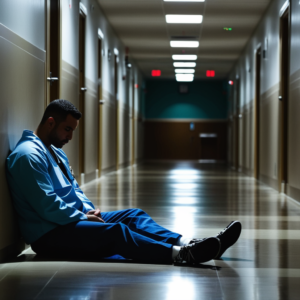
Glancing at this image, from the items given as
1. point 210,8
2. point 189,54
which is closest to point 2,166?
point 210,8

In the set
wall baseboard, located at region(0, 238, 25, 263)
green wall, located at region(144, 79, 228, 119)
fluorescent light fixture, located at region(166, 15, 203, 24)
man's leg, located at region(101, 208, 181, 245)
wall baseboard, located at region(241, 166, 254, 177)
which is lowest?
wall baseboard, located at region(241, 166, 254, 177)

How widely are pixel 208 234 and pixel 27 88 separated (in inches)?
67.6

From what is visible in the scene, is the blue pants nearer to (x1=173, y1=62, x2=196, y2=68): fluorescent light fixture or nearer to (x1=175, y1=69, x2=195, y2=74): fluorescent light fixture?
(x1=173, y1=62, x2=196, y2=68): fluorescent light fixture

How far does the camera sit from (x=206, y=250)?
113 inches

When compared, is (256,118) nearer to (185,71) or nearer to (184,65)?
(184,65)

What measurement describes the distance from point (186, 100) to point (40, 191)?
807 inches

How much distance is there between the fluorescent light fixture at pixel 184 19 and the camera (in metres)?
10.8

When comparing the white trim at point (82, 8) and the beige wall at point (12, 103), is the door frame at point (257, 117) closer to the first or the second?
the white trim at point (82, 8)

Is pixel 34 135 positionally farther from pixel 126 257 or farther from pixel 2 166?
pixel 126 257

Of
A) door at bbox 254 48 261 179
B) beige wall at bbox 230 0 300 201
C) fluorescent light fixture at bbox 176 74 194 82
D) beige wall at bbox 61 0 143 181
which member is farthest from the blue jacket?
fluorescent light fixture at bbox 176 74 194 82

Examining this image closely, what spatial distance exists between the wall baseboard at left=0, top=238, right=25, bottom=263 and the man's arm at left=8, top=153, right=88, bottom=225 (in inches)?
13.4

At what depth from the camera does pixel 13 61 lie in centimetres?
333

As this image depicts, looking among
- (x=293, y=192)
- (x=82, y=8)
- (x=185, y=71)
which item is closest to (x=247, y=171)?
(x=293, y=192)

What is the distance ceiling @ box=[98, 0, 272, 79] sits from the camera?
9.94 m
